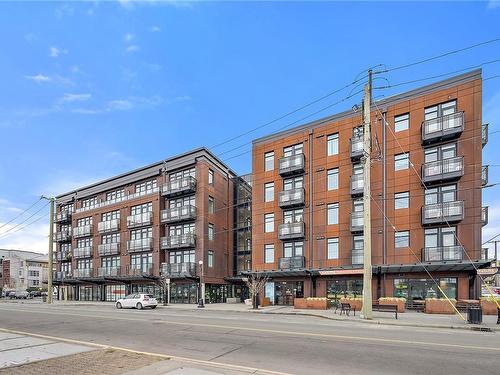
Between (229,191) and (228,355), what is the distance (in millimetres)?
41807

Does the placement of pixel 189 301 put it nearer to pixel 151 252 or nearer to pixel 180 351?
pixel 151 252

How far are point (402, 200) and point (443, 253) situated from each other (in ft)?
16.7

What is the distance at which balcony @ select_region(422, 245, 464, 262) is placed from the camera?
28.8m

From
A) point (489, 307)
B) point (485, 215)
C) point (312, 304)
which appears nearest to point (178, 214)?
point (312, 304)

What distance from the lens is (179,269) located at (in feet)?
146

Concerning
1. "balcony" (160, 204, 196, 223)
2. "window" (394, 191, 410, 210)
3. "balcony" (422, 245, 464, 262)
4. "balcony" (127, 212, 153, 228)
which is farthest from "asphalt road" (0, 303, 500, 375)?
"balcony" (127, 212, 153, 228)

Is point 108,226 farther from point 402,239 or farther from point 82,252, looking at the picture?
point 402,239

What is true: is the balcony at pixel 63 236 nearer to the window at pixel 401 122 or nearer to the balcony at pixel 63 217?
the balcony at pixel 63 217

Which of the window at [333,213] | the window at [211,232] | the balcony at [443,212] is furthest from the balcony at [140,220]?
the balcony at [443,212]

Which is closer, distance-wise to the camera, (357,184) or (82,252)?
(357,184)

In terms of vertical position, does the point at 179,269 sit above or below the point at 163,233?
below

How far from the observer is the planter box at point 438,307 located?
26328mm

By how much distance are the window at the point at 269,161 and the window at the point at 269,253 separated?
769 cm

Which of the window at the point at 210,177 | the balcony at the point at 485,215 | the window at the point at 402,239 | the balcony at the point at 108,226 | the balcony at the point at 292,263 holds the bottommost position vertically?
the balcony at the point at 292,263
